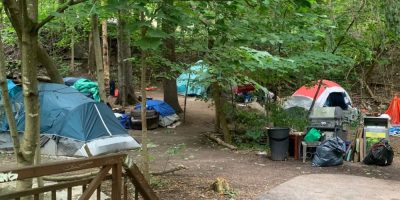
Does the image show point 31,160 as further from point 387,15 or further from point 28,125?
point 387,15

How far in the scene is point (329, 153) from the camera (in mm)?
9695

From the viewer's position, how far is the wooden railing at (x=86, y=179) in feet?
9.84

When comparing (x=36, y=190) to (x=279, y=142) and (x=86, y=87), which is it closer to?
(x=279, y=142)

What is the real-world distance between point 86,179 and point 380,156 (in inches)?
301

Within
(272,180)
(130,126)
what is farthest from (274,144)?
(130,126)

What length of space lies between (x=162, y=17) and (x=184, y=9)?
10.8 inches

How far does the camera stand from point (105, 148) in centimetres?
1091

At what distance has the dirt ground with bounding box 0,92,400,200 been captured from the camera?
7422 mm

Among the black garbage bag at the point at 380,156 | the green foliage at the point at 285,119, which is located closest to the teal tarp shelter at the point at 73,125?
the green foliage at the point at 285,119

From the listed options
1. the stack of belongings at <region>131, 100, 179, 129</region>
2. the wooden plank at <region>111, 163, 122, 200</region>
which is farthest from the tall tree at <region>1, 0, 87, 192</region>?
the stack of belongings at <region>131, 100, 179, 129</region>

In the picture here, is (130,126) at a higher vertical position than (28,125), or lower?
lower

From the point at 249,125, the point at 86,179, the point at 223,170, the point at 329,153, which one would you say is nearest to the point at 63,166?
the point at 86,179

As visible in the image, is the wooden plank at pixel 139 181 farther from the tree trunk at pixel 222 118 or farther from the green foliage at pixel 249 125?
the green foliage at pixel 249 125

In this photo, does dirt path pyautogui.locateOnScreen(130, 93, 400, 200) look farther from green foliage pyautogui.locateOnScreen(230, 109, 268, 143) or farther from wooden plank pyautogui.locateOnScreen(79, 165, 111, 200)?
wooden plank pyautogui.locateOnScreen(79, 165, 111, 200)
